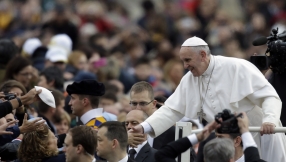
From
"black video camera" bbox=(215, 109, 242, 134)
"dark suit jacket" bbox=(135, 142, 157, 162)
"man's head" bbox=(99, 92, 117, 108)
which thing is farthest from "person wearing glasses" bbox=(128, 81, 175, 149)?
"black video camera" bbox=(215, 109, 242, 134)

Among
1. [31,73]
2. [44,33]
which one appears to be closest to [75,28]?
[44,33]

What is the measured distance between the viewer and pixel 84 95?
429 inches

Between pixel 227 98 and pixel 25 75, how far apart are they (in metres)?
3.52

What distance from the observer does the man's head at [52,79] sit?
12688 millimetres

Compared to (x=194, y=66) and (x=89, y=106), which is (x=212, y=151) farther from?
(x=89, y=106)

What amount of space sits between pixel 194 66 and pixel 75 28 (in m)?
9.46

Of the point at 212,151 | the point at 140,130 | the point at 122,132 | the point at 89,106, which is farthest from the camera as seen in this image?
the point at 89,106

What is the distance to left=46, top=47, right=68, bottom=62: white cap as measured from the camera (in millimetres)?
14766

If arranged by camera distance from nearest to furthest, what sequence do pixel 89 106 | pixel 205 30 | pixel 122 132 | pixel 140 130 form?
pixel 122 132 < pixel 140 130 < pixel 89 106 < pixel 205 30

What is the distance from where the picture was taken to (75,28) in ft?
62.1

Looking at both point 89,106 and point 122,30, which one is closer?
point 89,106

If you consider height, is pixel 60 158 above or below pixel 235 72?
below

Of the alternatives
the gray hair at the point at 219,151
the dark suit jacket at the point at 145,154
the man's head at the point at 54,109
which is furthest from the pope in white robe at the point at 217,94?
the man's head at the point at 54,109

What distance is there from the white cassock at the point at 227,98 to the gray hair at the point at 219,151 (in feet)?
4.83
